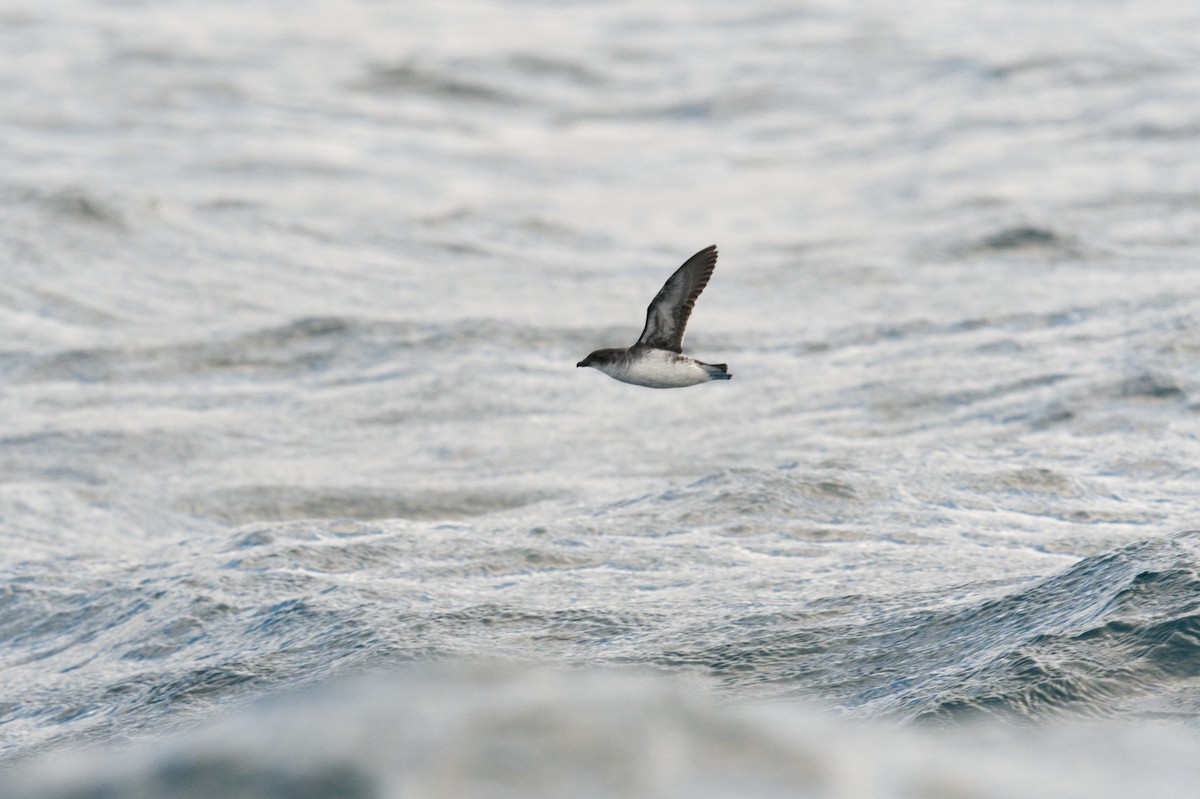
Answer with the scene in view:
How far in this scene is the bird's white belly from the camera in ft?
26.5

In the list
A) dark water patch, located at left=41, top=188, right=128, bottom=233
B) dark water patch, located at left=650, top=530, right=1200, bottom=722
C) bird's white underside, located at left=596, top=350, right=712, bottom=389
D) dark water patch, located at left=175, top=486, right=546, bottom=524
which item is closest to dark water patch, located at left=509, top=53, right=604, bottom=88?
dark water patch, located at left=41, top=188, right=128, bottom=233

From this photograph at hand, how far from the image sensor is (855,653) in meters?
7.68

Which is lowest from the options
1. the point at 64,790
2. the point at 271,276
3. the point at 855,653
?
the point at 271,276

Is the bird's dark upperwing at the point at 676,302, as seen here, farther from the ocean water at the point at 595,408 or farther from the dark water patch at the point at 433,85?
the dark water patch at the point at 433,85

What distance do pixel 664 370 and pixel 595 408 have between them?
7.44 metres

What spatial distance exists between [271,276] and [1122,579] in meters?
14.3

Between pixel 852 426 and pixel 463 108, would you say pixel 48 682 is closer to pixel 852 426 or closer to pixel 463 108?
pixel 852 426

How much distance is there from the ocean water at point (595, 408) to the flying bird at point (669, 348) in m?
1.29

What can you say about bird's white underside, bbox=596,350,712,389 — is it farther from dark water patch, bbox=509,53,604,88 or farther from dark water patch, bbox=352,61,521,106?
dark water patch, bbox=509,53,604,88

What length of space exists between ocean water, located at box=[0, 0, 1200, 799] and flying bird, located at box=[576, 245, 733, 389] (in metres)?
1.29

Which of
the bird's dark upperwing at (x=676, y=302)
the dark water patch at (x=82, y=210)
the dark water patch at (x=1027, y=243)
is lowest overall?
the dark water patch at (x=82, y=210)

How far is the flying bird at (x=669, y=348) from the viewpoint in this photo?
7988mm

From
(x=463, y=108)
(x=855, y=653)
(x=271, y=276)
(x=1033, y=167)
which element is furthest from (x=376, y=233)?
(x=855, y=653)

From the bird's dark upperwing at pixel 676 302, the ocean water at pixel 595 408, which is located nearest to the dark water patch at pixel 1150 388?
the ocean water at pixel 595 408
